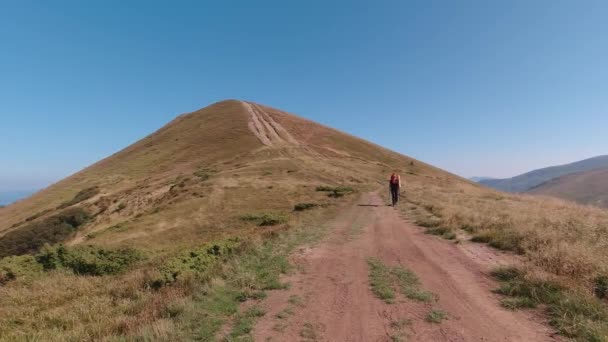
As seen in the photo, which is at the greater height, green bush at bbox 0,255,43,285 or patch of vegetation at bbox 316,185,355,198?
patch of vegetation at bbox 316,185,355,198

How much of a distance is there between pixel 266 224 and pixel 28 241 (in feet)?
102

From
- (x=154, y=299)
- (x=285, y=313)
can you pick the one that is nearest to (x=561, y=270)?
(x=285, y=313)

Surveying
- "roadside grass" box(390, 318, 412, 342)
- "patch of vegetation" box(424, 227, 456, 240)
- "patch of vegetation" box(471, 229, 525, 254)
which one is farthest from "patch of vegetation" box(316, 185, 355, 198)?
"roadside grass" box(390, 318, 412, 342)

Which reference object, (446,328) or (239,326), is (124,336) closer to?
(239,326)

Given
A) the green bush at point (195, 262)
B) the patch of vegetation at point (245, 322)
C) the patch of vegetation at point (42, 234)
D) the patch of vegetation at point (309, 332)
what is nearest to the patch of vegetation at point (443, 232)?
the green bush at point (195, 262)

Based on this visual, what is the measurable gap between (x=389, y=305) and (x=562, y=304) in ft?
10.5

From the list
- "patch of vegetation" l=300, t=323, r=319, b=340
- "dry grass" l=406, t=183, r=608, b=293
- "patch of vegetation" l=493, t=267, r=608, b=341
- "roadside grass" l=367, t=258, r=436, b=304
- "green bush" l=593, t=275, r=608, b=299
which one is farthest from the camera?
"dry grass" l=406, t=183, r=608, b=293

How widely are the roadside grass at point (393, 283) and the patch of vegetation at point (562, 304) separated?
1.71 metres

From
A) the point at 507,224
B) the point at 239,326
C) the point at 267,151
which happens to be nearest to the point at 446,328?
the point at 239,326

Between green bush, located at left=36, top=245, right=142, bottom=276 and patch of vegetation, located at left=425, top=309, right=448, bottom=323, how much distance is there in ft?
39.3

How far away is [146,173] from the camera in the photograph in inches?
2464

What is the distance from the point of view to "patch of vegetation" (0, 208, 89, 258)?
33.2m

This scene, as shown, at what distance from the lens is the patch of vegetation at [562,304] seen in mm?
5145

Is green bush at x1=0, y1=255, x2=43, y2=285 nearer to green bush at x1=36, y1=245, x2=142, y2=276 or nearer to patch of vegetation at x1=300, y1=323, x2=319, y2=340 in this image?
green bush at x1=36, y1=245, x2=142, y2=276
